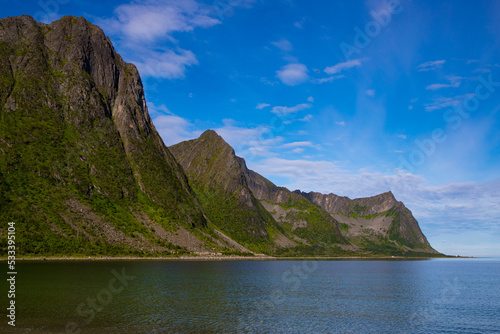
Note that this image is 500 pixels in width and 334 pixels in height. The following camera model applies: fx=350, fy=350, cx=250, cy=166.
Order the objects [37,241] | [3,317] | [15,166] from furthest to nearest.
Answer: [15,166] < [37,241] < [3,317]

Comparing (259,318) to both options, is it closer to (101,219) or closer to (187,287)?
(187,287)

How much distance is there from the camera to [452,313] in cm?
6400

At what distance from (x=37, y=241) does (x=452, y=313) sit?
153m

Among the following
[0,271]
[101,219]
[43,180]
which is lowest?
[0,271]

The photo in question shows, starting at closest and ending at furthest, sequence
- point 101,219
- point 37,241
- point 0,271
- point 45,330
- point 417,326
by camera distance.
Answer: point 45,330
point 417,326
point 0,271
point 37,241
point 101,219

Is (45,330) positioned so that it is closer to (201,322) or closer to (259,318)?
(201,322)

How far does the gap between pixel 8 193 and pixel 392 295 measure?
161339 mm

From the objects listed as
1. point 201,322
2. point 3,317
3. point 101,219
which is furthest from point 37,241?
point 201,322

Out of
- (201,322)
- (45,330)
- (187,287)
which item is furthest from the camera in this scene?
(187,287)

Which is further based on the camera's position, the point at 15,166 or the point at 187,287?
the point at 15,166

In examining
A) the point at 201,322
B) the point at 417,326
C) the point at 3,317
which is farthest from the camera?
the point at 417,326

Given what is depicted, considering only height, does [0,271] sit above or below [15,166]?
below

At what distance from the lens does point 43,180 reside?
18250 centimetres

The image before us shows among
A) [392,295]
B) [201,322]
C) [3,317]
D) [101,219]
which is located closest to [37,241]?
[101,219]
